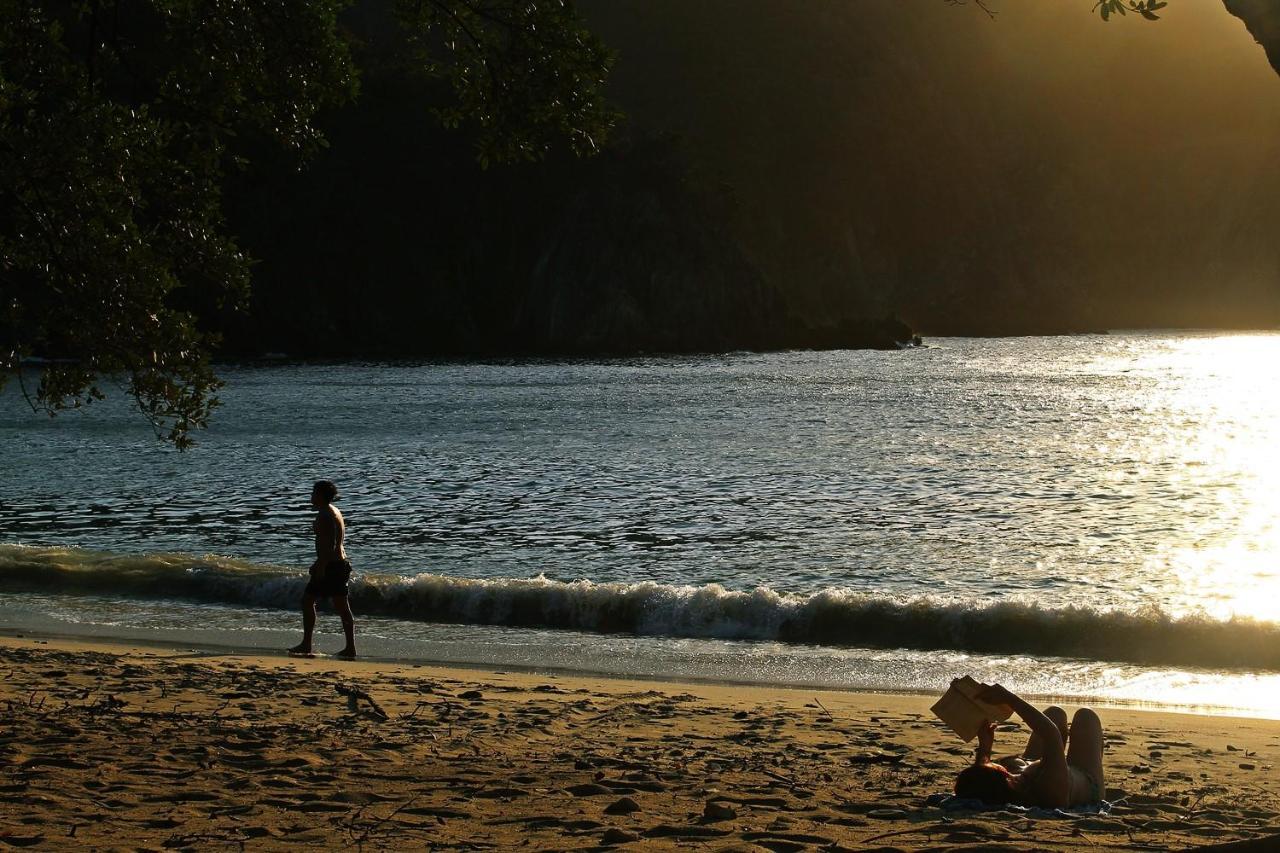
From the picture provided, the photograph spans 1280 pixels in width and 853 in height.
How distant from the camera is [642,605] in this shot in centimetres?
1587

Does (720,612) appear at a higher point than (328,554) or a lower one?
lower

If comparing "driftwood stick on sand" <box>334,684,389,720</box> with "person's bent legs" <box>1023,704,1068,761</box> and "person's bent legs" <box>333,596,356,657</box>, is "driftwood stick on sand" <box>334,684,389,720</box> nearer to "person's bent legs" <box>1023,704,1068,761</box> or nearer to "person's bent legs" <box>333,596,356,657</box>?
"person's bent legs" <box>333,596,356,657</box>

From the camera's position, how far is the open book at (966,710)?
675 cm

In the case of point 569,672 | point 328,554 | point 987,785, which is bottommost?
point 569,672

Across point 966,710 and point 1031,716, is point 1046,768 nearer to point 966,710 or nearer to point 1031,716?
point 1031,716

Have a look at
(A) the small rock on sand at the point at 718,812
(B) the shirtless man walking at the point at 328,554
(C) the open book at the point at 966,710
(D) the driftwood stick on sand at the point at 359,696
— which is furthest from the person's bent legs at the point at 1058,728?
(B) the shirtless man walking at the point at 328,554

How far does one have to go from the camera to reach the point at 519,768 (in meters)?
7.52

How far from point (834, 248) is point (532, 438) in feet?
495

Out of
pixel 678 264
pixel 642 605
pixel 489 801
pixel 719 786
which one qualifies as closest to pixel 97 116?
pixel 489 801

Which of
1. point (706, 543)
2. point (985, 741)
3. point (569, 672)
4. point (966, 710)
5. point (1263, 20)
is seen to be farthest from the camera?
point (706, 543)

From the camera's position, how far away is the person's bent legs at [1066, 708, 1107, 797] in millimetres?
6988

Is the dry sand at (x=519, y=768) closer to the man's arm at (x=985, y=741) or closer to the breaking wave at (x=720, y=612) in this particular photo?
the man's arm at (x=985, y=741)

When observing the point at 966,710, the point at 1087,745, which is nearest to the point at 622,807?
the point at 966,710

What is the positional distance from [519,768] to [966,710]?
2575 mm
